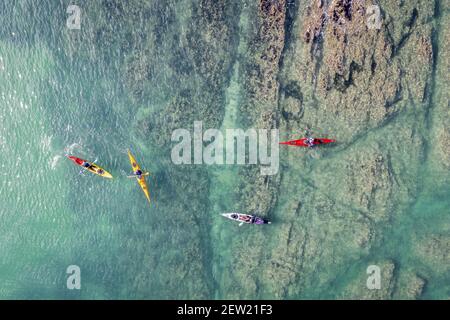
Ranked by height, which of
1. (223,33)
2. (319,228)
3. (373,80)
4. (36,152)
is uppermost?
(223,33)

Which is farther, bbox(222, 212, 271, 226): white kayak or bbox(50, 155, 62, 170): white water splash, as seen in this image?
bbox(222, 212, 271, 226): white kayak

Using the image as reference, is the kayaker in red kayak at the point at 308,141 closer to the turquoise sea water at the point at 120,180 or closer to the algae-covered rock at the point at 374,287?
the turquoise sea water at the point at 120,180

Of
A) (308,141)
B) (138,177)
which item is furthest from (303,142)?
(138,177)

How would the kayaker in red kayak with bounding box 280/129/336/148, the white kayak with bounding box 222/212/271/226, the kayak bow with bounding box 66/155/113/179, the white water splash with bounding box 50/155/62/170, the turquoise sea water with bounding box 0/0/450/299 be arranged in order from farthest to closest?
the white kayak with bounding box 222/212/271/226 < the white water splash with bounding box 50/155/62/170 < the turquoise sea water with bounding box 0/0/450/299 < the kayak bow with bounding box 66/155/113/179 < the kayaker in red kayak with bounding box 280/129/336/148

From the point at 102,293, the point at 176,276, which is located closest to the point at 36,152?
the point at 102,293

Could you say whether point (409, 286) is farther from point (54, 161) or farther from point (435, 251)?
point (54, 161)

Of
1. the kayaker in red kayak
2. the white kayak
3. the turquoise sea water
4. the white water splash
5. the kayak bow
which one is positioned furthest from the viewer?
the white kayak

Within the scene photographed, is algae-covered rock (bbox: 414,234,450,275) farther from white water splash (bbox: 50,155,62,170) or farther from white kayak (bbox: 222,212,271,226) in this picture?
white water splash (bbox: 50,155,62,170)

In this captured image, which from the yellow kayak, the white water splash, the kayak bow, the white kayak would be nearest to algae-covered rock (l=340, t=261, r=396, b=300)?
the white kayak

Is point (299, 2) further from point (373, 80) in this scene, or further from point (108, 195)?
point (108, 195)
